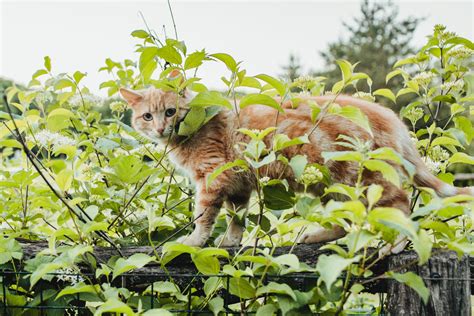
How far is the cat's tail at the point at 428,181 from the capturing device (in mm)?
2119

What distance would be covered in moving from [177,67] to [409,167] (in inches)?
32.6

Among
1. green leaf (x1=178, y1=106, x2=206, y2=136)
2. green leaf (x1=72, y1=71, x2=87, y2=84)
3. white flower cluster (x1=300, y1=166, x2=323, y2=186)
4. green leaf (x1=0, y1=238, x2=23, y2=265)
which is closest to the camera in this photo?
white flower cluster (x1=300, y1=166, x2=323, y2=186)

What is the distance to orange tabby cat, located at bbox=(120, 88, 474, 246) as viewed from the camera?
2.13 meters

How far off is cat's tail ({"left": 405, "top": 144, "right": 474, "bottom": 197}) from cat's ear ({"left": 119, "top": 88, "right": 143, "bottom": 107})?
133 centimetres

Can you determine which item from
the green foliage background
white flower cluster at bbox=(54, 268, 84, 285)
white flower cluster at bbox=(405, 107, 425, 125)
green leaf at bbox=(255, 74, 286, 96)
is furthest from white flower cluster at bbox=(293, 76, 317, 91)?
white flower cluster at bbox=(54, 268, 84, 285)

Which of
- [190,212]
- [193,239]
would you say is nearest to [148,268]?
[193,239]

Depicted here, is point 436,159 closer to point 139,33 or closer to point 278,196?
point 278,196

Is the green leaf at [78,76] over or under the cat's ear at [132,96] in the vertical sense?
under

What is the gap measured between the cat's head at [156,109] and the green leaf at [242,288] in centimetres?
116

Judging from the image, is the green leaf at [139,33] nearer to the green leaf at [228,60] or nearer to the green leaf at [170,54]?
the green leaf at [170,54]

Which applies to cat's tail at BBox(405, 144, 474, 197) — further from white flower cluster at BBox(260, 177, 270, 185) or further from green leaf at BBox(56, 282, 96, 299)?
green leaf at BBox(56, 282, 96, 299)

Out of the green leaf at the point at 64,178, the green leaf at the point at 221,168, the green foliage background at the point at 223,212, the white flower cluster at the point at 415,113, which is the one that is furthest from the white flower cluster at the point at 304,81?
the green leaf at the point at 64,178

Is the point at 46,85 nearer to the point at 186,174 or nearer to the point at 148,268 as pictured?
the point at 186,174

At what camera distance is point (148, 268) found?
192 centimetres
